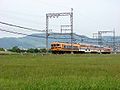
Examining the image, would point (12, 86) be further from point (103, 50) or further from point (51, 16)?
point (103, 50)

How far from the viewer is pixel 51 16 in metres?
75.6

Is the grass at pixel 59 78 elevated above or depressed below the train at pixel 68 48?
below

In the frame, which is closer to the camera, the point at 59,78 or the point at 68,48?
the point at 59,78

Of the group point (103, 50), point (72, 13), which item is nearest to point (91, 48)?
point (103, 50)

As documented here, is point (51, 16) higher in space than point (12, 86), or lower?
higher

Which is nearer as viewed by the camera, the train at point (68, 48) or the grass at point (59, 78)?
the grass at point (59, 78)

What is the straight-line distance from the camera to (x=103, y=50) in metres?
109

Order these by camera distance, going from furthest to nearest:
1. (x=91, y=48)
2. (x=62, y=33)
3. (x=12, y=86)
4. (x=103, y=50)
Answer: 1. (x=103, y=50)
2. (x=91, y=48)
3. (x=62, y=33)
4. (x=12, y=86)

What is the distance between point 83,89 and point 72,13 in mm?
63856

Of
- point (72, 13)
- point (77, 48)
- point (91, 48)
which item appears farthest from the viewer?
point (91, 48)

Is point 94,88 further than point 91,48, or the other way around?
point 91,48

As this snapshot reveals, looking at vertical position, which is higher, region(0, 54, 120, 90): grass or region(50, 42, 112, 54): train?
region(50, 42, 112, 54): train

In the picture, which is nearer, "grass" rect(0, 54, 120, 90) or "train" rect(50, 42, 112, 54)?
"grass" rect(0, 54, 120, 90)

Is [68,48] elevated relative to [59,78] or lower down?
elevated
